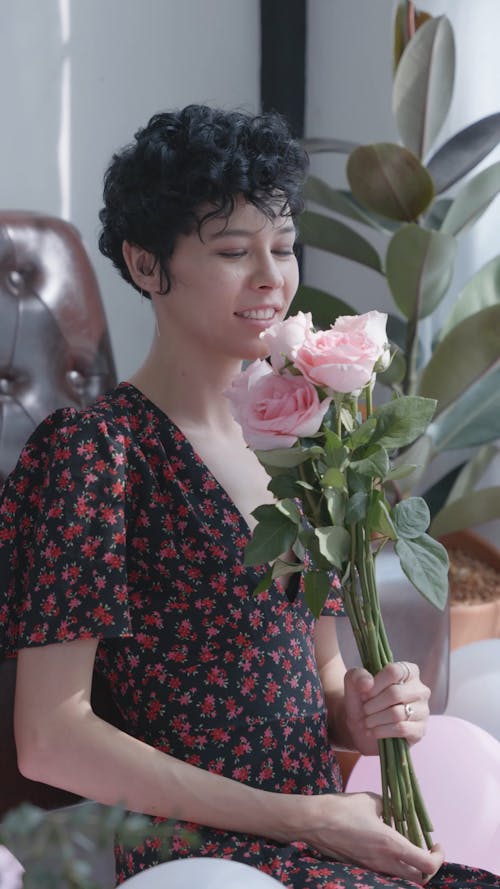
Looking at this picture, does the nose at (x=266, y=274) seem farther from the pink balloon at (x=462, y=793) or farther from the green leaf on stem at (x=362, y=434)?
the pink balloon at (x=462, y=793)

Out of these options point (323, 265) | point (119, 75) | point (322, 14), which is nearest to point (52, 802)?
point (119, 75)

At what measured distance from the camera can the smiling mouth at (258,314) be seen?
1193 millimetres

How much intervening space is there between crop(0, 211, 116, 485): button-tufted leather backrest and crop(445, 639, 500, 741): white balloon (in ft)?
2.33

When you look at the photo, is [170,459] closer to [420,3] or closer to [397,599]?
[397,599]

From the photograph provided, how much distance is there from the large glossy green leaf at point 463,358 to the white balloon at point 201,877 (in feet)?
4.26

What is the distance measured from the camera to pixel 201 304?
1.19 m

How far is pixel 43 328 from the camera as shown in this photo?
62.3 inches

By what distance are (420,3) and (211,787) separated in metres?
1.89

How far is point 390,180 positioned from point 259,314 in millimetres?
903

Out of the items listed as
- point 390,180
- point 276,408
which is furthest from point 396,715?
point 390,180

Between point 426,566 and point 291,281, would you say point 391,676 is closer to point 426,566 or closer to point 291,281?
point 426,566

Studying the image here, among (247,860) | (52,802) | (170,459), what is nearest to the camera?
(247,860)

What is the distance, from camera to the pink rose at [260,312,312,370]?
3.35 feet

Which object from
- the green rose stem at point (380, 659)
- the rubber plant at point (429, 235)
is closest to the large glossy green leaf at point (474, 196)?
the rubber plant at point (429, 235)
